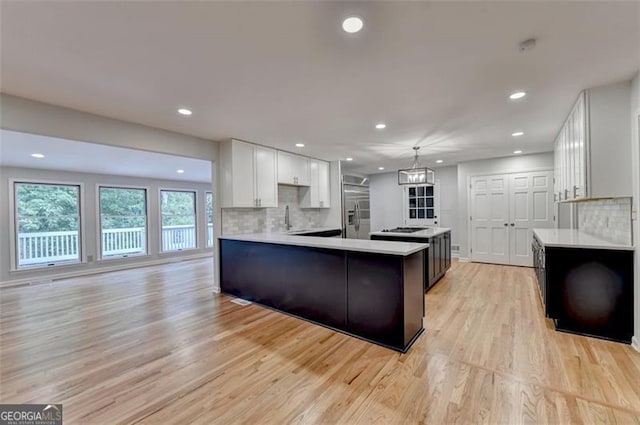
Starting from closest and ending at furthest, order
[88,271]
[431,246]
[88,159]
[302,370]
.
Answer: [302,370] → [431,246] → [88,159] → [88,271]

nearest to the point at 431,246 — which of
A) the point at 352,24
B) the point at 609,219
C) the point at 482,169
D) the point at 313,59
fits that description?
the point at 609,219

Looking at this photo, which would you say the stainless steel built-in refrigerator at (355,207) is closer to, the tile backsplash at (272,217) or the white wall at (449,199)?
the tile backsplash at (272,217)

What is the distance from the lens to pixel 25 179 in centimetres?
553

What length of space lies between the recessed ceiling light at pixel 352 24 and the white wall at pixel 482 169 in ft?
18.2

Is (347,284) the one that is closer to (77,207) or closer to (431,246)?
(431,246)

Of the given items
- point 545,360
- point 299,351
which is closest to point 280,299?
point 299,351

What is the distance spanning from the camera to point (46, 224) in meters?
5.88

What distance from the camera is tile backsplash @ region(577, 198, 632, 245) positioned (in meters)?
2.62

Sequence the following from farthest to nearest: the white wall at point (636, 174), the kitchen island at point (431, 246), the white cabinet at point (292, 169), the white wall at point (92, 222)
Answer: the white wall at point (92, 222), the white cabinet at point (292, 169), the kitchen island at point (431, 246), the white wall at point (636, 174)

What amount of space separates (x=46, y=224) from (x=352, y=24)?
744 cm

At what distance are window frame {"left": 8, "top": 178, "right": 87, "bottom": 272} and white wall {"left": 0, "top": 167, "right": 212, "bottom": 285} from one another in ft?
0.09

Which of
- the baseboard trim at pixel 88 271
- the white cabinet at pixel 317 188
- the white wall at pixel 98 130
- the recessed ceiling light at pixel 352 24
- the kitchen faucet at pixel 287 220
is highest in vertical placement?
the recessed ceiling light at pixel 352 24

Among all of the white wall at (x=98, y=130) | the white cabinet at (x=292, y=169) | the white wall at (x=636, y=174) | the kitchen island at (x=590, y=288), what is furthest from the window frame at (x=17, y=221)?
the white wall at (x=636, y=174)

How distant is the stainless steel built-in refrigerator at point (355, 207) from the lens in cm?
618
